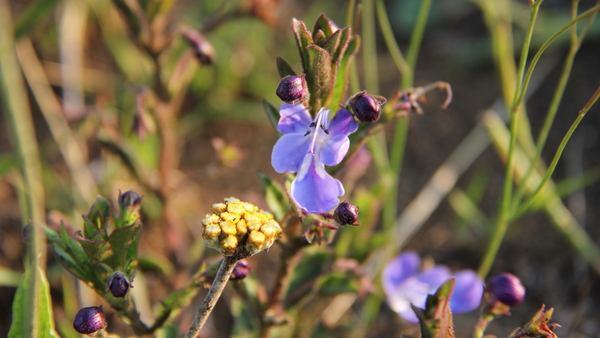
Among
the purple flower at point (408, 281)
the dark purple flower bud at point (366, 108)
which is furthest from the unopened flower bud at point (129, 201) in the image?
the purple flower at point (408, 281)

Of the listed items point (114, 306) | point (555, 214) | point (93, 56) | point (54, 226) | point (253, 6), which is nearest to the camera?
point (114, 306)

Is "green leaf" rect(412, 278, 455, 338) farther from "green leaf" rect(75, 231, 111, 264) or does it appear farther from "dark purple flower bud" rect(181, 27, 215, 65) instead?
"dark purple flower bud" rect(181, 27, 215, 65)

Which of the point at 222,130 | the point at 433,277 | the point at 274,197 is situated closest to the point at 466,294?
the point at 433,277

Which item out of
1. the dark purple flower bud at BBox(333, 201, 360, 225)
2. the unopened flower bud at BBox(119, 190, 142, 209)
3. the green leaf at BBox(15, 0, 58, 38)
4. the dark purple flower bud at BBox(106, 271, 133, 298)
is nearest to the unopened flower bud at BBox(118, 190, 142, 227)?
the unopened flower bud at BBox(119, 190, 142, 209)

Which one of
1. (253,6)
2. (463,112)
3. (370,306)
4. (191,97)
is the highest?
(253,6)

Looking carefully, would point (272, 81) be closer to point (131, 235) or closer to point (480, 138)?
point (480, 138)

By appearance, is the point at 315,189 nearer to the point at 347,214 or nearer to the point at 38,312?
the point at 347,214

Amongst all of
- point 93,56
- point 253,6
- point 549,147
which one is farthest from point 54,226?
point 549,147
